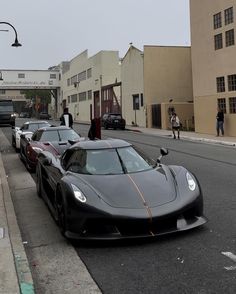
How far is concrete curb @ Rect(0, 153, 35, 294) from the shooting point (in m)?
4.64

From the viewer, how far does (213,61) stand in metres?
31.0

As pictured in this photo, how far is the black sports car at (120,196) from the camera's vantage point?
5781 mm

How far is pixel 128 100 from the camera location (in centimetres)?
4950

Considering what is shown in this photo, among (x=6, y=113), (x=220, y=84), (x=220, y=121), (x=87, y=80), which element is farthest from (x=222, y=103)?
(x=87, y=80)

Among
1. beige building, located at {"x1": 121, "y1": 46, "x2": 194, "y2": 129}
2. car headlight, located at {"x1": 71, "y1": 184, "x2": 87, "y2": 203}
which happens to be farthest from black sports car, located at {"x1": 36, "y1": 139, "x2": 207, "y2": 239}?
beige building, located at {"x1": 121, "y1": 46, "x2": 194, "y2": 129}

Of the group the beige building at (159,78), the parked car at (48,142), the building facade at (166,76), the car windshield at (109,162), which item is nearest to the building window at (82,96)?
the beige building at (159,78)

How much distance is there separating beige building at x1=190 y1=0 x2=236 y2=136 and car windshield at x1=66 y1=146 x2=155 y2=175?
22.4 meters

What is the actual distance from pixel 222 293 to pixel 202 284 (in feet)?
0.92

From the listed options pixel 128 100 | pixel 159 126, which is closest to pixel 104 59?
pixel 128 100

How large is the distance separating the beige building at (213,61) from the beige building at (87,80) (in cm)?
1931

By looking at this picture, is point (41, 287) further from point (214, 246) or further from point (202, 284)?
point (214, 246)

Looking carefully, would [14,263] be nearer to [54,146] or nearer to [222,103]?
[54,146]

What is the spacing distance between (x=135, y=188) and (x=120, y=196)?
0.98ft

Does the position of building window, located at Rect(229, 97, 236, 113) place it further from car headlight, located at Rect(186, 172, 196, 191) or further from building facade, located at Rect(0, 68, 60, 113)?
building facade, located at Rect(0, 68, 60, 113)
